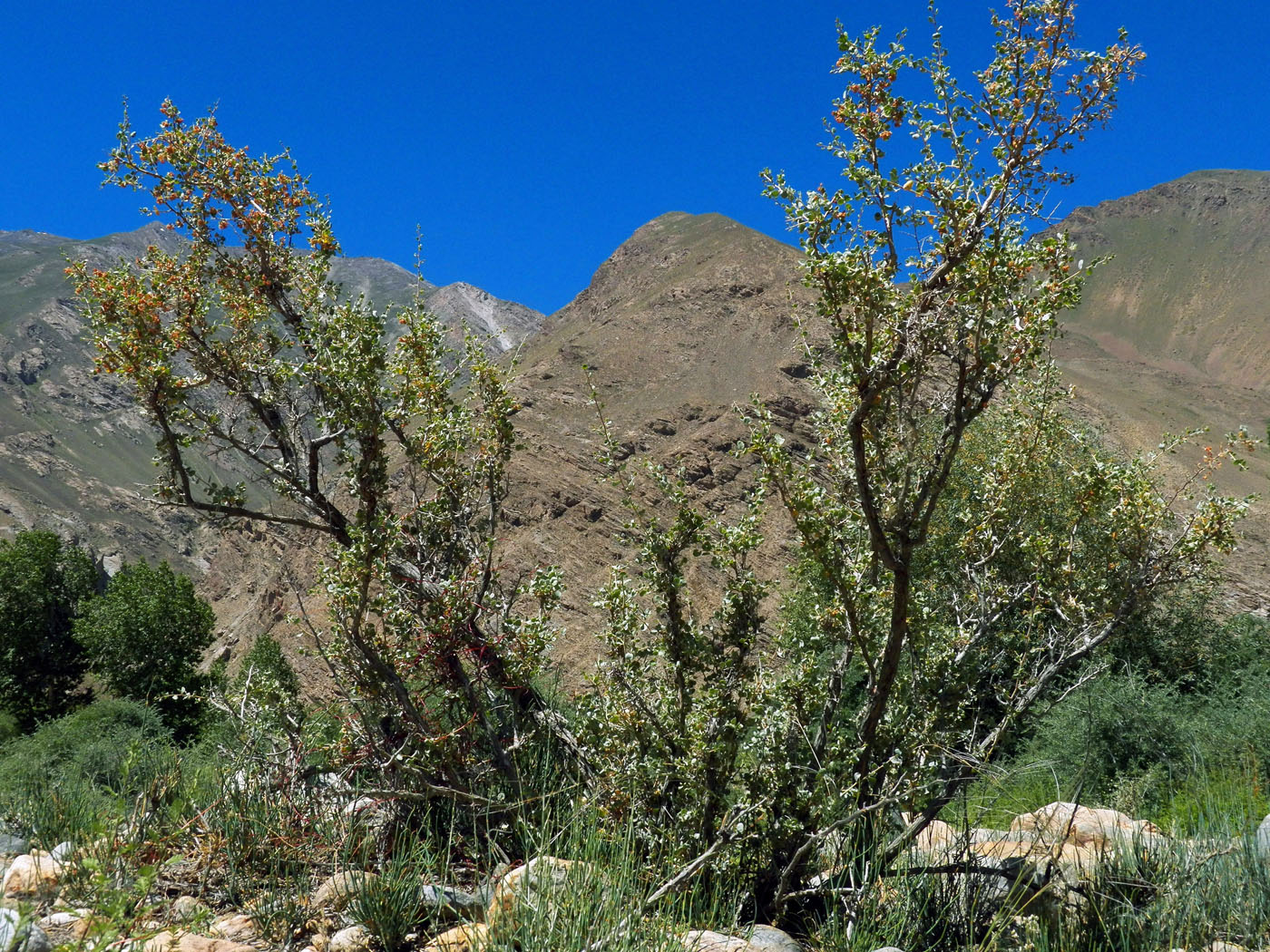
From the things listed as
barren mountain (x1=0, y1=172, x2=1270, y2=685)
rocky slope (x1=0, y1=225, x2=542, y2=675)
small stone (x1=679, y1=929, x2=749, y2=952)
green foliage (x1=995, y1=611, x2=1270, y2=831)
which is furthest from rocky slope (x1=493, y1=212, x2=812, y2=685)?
small stone (x1=679, y1=929, x2=749, y2=952)

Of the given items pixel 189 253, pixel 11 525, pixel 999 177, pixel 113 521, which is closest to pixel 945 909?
pixel 999 177

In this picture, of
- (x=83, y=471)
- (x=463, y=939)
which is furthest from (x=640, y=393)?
(x=83, y=471)

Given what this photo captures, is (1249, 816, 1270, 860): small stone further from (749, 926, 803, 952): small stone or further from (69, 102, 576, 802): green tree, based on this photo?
(69, 102, 576, 802): green tree

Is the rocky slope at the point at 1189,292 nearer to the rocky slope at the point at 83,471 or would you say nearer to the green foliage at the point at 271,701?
the rocky slope at the point at 83,471

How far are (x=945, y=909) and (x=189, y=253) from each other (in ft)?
25.6

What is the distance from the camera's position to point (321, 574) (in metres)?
6.45

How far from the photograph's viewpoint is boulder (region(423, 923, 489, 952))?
4101 mm

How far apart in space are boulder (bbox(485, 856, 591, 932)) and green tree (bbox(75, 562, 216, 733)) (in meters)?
29.6

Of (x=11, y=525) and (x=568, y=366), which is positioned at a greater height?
(x=568, y=366)

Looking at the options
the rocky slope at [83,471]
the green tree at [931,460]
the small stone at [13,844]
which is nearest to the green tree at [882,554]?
the green tree at [931,460]

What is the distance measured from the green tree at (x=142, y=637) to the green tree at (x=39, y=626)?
76.6 inches

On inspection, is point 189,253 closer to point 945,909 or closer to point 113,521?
point 945,909

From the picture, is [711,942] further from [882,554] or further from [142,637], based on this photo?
[142,637]

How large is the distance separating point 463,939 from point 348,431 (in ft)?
13.3
